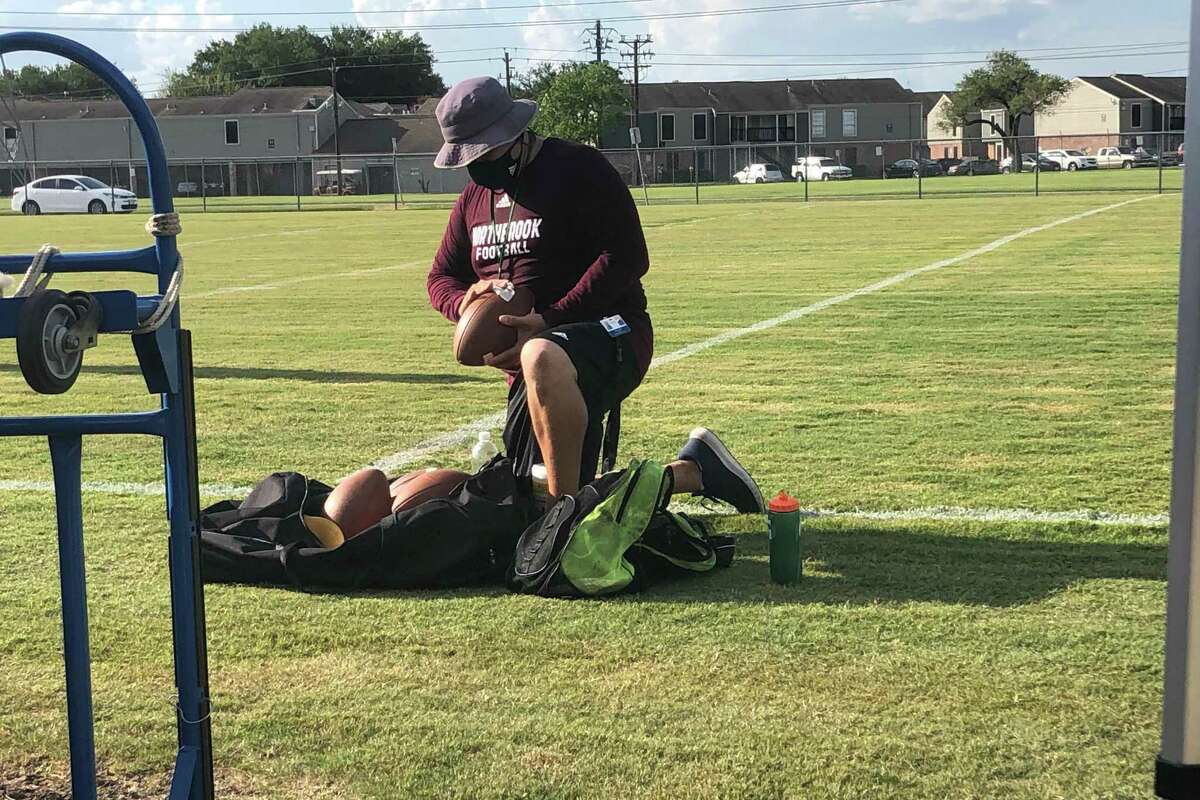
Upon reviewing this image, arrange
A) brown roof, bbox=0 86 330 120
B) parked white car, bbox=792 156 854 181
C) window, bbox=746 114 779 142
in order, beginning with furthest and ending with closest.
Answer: window, bbox=746 114 779 142, brown roof, bbox=0 86 330 120, parked white car, bbox=792 156 854 181

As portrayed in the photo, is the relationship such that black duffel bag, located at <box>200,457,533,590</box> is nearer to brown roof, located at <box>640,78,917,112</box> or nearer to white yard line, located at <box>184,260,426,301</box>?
white yard line, located at <box>184,260,426,301</box>

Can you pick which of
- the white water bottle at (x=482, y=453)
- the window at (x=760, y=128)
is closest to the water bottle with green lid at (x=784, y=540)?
the white water bottle at (x=482, y=453)

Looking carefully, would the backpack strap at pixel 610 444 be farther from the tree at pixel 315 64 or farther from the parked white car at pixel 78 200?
the tree at pixel 315 64

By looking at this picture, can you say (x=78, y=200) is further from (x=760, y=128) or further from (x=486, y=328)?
(x=760, y=128)

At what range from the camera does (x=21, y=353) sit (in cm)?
232

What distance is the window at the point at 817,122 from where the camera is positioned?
111 m

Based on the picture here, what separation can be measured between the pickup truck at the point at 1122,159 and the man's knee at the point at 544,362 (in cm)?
7562

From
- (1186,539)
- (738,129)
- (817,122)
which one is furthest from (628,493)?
(817,122)

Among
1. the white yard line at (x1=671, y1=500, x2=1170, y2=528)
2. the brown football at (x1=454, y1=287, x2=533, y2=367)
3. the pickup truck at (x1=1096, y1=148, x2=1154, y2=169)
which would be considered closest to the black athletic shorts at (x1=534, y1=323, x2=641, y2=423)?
the brown football at (x1=454, y1=287, x2=533, y2=367)

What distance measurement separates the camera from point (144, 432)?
2654mm

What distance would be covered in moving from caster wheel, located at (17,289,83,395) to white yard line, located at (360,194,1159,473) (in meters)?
4.23

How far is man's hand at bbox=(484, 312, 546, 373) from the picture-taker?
17.4 ft

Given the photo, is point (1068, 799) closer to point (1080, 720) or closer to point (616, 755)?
point (1080, 720)

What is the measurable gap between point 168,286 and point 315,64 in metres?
142
